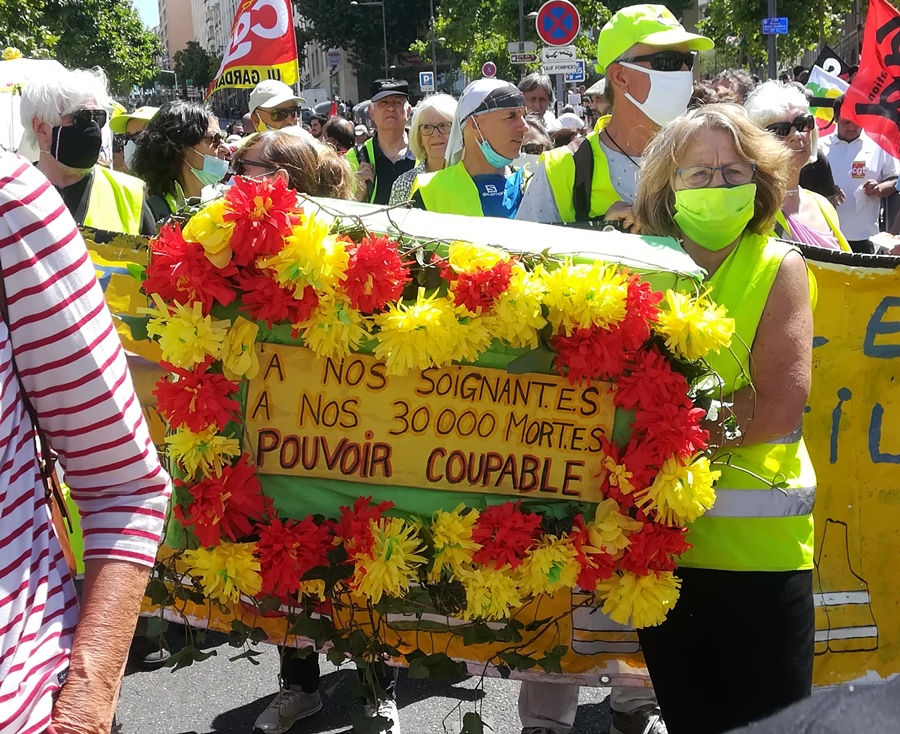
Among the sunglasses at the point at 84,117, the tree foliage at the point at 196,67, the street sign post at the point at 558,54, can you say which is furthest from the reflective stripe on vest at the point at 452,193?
the tree foliage at the point at 196,67

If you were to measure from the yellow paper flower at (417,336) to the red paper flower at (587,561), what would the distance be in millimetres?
505

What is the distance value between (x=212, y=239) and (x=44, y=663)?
112 centimetres

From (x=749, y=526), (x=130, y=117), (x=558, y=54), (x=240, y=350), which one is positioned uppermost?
(x=240, y=350)

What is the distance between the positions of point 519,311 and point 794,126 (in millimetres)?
2572

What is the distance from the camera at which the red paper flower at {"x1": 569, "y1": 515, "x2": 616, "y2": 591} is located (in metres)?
2.34

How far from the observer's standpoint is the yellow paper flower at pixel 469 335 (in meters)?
2.27

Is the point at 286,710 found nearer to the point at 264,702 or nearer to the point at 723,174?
the point at 264,702

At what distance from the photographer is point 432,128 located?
5758 mm

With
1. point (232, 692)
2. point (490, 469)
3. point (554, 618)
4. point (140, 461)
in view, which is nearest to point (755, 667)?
point (554, 618)

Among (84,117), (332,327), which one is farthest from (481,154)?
(332,327)

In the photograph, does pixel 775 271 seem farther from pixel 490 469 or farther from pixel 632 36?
pixel 632 36

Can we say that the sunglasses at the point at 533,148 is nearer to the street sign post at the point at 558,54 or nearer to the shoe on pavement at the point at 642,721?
the shoe on pavement at the point at 642,721

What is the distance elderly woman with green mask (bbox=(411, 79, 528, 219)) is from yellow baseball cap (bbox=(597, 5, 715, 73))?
70 cm

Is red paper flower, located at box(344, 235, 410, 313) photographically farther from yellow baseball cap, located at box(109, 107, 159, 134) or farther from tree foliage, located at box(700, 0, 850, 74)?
tree foliage, located at box(700, 0, 850, 74)
